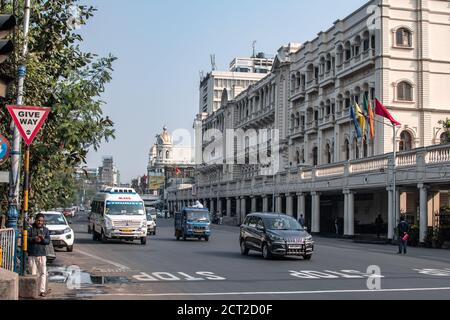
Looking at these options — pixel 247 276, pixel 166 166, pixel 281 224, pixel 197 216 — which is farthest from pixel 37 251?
Result: pixel 166 166

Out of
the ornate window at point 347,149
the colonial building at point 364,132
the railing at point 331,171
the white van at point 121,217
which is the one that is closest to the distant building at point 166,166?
the colonial building at point 364,132

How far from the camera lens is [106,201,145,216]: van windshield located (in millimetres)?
32594

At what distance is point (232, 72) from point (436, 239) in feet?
439

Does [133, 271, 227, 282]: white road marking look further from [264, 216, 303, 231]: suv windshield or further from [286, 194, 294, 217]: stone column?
[286, 194, 294, 217]: stone column

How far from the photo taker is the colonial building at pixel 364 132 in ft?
126

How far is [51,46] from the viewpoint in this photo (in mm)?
16594

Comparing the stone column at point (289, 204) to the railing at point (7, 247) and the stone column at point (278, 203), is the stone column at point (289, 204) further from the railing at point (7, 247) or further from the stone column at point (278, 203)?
the railing at point (7, 247)

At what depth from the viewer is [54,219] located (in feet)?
91.1

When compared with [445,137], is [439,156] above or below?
below

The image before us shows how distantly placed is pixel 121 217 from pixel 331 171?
20.1m

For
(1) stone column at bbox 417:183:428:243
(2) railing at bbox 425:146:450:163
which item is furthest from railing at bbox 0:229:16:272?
(1) stone column at bbox 417:183:428:243

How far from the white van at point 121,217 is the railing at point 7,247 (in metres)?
19.0

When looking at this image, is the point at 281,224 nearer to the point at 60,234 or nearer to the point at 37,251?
the point at 60,234

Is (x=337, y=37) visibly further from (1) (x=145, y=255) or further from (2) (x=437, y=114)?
(1) (x=145, y=255)
